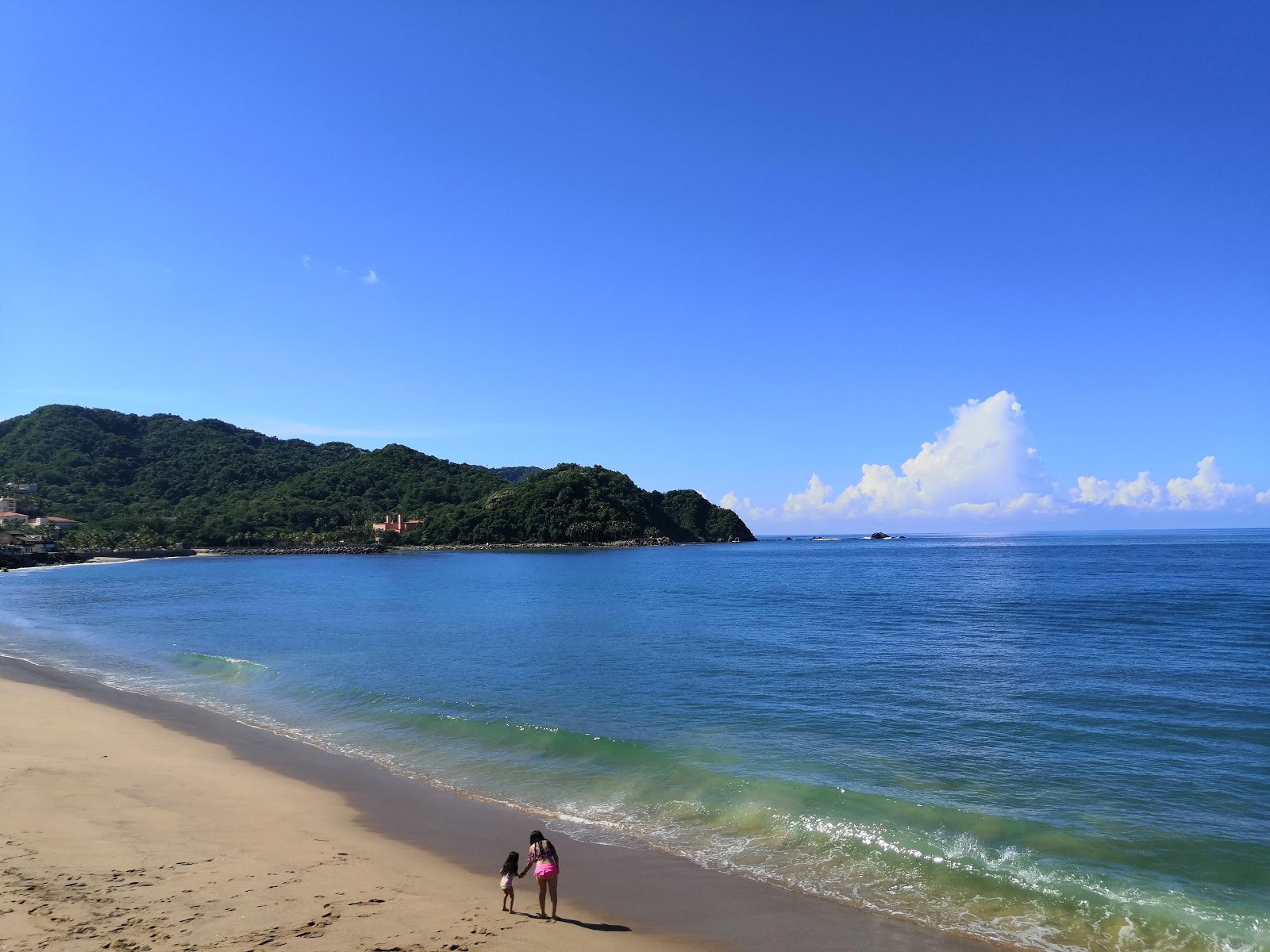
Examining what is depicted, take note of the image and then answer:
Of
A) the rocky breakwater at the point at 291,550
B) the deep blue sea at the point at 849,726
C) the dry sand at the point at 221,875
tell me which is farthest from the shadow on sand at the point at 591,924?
the rocky breakwater at the point at 291,550

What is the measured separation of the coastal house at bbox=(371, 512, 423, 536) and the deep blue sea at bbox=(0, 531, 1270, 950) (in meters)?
134

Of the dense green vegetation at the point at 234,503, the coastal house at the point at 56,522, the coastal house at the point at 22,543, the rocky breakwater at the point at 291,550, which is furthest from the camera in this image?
the dense green vegetation at the point at 234,503

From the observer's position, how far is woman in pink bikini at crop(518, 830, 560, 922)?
810 centimetres

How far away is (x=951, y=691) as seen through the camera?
21.0 metres

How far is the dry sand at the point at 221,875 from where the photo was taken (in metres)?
7.34

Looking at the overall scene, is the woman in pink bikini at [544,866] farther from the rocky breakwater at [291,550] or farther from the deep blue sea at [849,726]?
the rocky breakwater at [291,550]

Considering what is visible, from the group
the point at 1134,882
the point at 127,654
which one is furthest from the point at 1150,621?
the point at 127,654

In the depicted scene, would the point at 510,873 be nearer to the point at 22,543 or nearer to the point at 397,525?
the point at 22,543

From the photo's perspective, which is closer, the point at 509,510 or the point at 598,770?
the point at 598,770

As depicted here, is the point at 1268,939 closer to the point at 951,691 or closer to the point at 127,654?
the point at 951,691

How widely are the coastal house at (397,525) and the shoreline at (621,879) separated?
171074 millimetres

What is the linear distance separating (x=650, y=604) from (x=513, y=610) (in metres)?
9.10

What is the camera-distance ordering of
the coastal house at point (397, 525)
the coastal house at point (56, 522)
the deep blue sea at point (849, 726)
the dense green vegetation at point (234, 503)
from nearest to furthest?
the deep blue sea at point (849, 726) < the coastal house at point (56, 522) < the dense green vegetation at point (234, 503) < the coastal house at point (397, 525)

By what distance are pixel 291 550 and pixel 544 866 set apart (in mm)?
169477
